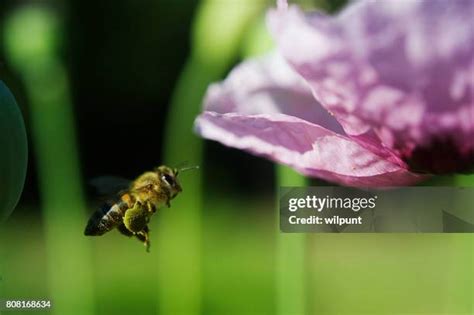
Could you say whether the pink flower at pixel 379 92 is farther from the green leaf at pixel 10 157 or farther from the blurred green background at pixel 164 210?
the green leaf at pixel 10 157

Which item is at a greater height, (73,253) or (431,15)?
(431,15)

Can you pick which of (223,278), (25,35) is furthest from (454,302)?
(25,35)

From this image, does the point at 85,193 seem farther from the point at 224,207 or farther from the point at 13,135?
the point at 224,207

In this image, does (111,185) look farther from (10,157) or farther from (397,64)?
(397,64)

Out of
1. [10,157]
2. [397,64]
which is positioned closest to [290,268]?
[397,64]

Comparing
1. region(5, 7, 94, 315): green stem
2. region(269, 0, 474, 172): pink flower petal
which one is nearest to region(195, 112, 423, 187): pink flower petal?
region(269, 0, 474, 172): pink flower petal

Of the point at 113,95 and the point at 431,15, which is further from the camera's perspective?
the point at 113,95
